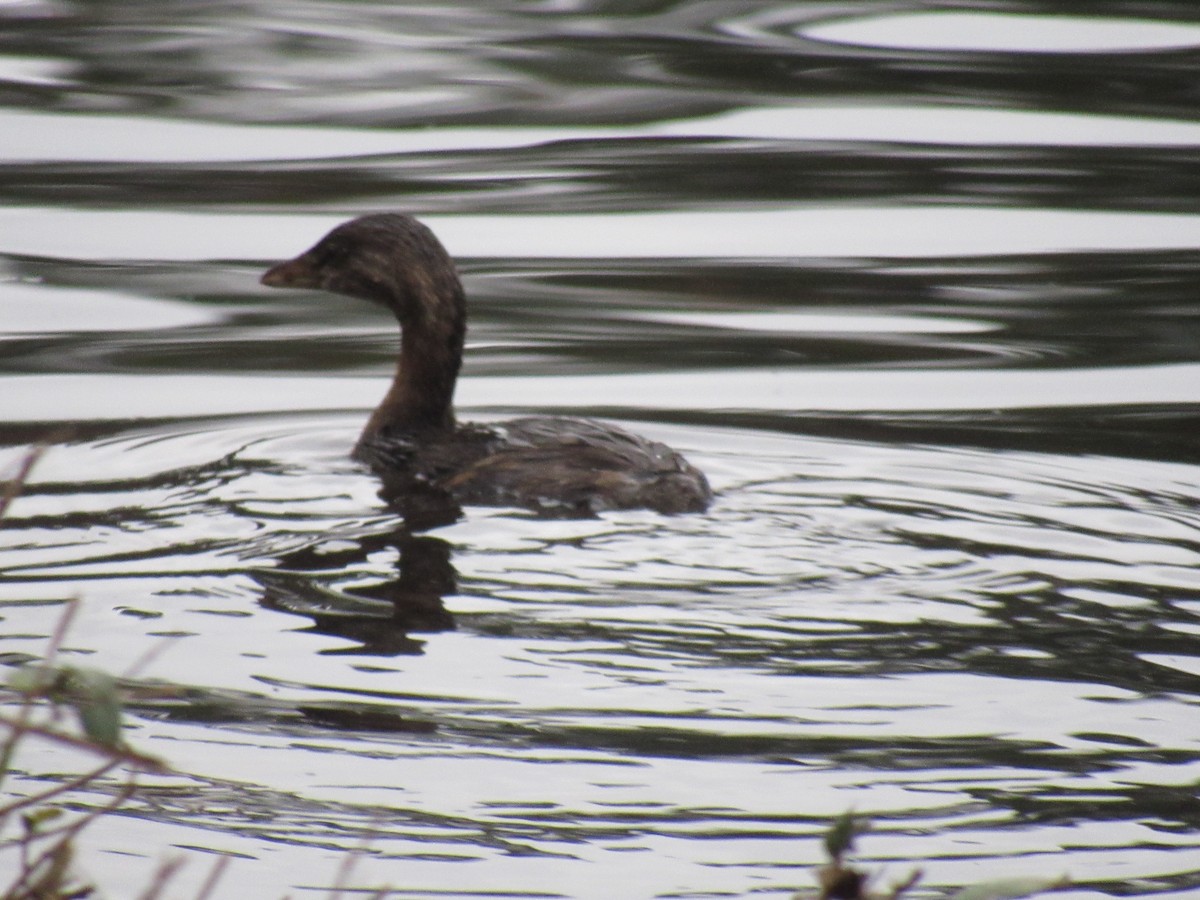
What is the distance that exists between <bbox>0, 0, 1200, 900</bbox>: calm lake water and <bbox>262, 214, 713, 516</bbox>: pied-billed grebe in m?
0.19

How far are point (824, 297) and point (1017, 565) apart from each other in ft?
14.9

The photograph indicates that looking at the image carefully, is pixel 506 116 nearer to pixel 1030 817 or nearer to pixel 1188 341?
pixel 1188 341

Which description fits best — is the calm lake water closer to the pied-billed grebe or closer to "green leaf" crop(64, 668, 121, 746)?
the pied-billed grebe

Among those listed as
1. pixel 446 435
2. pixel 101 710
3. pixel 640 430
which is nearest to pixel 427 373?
pixel 446 435

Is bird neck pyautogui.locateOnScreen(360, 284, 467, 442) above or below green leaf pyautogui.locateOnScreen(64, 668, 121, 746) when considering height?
below

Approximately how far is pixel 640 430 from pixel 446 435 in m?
1.08

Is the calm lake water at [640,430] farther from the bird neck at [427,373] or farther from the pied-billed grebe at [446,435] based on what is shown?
the bird neck at [427,373]

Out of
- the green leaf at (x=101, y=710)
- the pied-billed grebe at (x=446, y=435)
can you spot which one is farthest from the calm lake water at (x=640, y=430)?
the green leaf at (x=101, y=710)

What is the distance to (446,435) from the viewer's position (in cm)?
777

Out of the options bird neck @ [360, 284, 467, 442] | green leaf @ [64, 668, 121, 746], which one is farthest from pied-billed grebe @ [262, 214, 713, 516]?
green leaf @ [64, 668, 121, 746]

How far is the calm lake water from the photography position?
15.1ft

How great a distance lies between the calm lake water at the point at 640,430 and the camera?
4602mm

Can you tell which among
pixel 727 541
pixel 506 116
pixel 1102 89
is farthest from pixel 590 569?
pixel 1102 89

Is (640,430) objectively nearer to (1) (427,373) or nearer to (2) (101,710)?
(1) (427,373)
